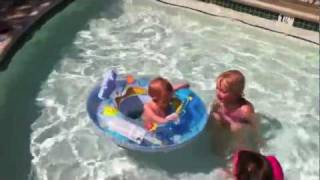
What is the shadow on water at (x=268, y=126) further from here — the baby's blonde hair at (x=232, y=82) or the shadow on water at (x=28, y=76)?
the shadow on water at (x=28, y=76)

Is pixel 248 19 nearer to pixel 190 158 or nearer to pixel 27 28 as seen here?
pixel 190 158

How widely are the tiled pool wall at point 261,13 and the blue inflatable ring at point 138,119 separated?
79.9 inches

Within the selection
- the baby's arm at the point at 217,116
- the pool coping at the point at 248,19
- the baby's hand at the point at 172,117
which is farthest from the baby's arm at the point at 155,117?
the pool coping at the point at 248,19

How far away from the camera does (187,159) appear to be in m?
4.86

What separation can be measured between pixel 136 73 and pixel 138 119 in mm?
1307

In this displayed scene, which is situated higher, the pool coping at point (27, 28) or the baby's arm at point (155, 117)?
the pool coping at point (27, 28)

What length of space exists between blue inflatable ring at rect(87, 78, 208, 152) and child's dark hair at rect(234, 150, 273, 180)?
0.67 m

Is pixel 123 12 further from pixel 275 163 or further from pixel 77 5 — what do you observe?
pixel 275 163

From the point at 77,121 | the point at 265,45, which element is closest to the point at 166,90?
the point at 77,121

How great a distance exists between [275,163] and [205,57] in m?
2.30

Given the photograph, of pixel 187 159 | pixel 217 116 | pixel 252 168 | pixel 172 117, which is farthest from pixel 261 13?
pixel 252 168

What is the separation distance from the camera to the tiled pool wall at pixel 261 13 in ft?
20.9

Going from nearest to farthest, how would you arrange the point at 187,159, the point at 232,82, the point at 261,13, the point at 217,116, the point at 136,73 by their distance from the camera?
the point at 232,82 < the point at 217,116 < the point at 187,159 < the point at 136,73 < the point at 261,13

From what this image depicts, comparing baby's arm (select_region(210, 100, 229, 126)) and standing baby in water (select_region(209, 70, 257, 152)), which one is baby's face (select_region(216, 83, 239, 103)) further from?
baby's arm (select_region(210, 100, 229, 126))
